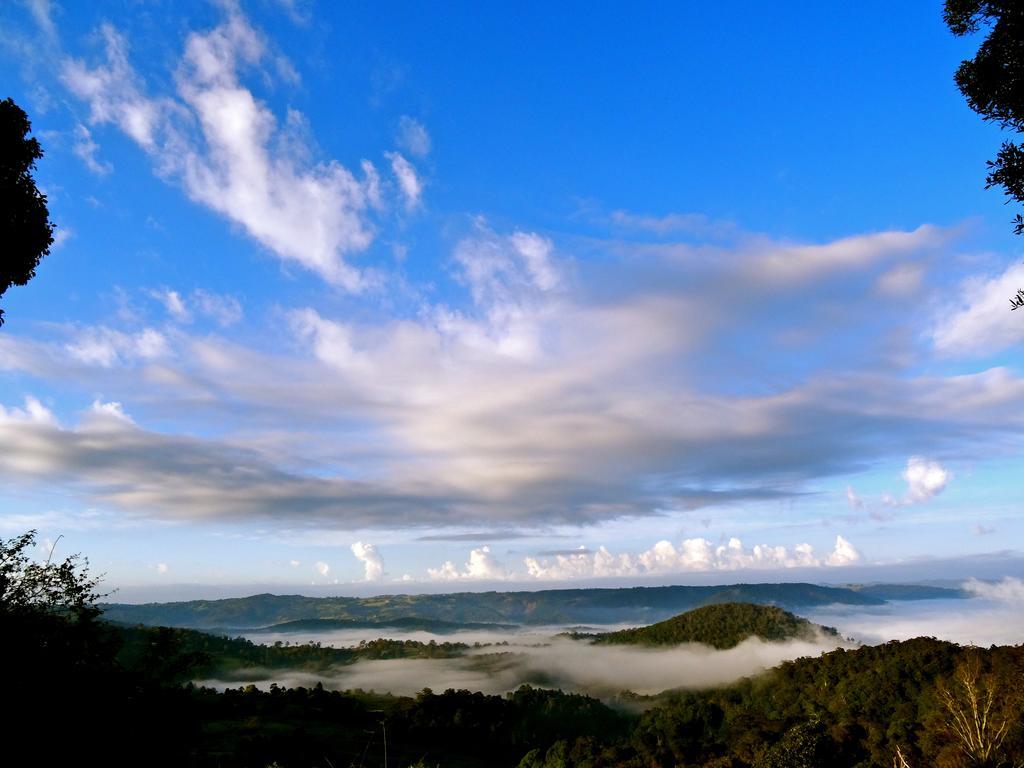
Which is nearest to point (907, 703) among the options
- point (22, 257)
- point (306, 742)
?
point (306, 742)

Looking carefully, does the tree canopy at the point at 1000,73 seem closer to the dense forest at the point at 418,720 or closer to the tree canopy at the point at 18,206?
the dense forest at the point at 418,720

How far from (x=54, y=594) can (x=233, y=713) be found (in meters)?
193

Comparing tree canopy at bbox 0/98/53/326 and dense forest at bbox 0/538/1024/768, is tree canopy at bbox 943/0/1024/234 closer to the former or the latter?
dense forest at bbox 0/538/1024/768

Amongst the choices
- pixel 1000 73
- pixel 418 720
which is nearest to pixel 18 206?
pixel 1000 73

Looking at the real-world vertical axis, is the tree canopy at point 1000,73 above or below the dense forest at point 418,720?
above

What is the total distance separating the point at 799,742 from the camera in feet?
258

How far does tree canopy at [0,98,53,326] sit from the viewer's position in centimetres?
1873

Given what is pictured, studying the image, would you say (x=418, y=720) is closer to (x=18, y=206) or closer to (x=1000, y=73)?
(x=18, y=206)

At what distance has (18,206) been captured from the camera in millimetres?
19203

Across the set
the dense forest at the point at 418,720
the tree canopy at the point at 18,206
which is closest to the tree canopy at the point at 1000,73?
the dense forest at the point at 418,720

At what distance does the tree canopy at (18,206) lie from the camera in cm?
1873

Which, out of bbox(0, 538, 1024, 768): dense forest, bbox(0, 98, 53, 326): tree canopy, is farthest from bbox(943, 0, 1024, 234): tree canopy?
bbox(0, 98, 53, 326): tree canopy

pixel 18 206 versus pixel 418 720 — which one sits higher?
pixel 18 206

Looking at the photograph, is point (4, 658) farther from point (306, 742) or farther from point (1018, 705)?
point (306, 742)
